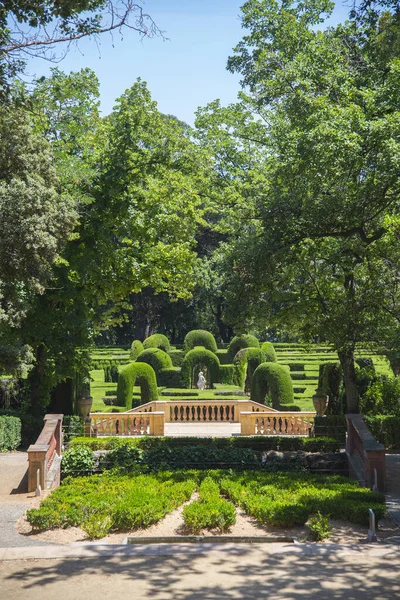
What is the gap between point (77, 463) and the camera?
56.8 ft

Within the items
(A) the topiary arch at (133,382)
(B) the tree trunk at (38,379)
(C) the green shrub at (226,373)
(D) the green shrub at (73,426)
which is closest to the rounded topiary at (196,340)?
(C) the green shrub at (226,373)

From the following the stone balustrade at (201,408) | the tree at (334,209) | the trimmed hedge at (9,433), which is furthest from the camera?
the stone balustrade at (201,408)

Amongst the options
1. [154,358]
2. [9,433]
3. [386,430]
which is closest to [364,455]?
[386,430]

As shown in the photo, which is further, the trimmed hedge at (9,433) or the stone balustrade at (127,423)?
the stone balustrade at (127,423)

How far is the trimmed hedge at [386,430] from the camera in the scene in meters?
22.7

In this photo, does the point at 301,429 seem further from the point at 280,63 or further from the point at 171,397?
the point at 280,63

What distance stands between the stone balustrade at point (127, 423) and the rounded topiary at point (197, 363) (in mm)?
9795

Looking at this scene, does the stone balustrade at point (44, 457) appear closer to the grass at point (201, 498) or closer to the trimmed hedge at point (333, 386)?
the grass at point (201, 498)

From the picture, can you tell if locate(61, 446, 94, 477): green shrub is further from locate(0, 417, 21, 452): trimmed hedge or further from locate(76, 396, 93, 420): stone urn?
locate(76, 396, 93, 420): stone urn

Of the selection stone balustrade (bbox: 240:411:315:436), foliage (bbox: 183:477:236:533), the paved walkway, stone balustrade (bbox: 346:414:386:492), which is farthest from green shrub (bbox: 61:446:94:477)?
stone balustrade (bbox: 240:411:315:436)

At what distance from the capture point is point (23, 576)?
9.30 m

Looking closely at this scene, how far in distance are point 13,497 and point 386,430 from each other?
12.7 metres

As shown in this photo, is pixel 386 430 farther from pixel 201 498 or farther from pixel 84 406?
pixel 201 498

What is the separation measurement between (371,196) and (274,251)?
10.0 feet
